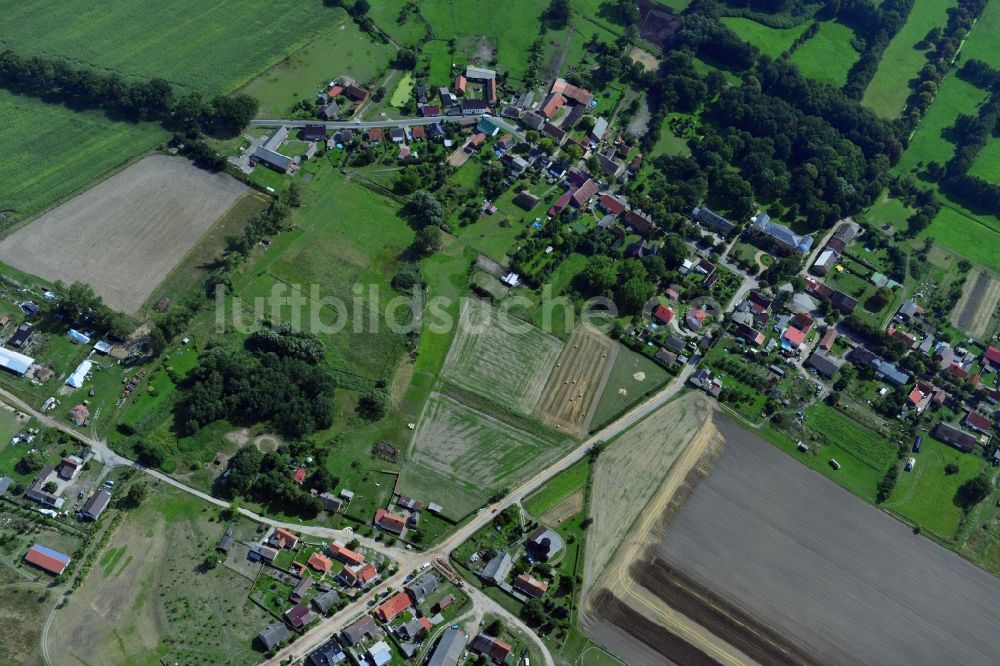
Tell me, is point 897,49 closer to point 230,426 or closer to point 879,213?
point 879,213

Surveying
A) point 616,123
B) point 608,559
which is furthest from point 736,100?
point 608,559

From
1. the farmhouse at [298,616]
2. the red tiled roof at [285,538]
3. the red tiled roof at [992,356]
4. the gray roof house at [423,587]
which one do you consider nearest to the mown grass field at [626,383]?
the gray roof house at [423,587]

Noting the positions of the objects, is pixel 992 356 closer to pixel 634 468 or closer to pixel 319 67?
pixel 634 468

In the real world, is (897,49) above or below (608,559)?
above

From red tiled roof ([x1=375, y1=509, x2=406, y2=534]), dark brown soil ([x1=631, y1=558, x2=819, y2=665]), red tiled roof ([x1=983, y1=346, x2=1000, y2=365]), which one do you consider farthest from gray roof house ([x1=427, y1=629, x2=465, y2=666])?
red tiled roof ([x1=983, y1=346, x2=1000, y2=365])

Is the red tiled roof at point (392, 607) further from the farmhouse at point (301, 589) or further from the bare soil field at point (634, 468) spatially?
the bare soil field at point (634, 468)

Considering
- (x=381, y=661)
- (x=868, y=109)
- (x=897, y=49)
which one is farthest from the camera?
(x=897, y=49)
